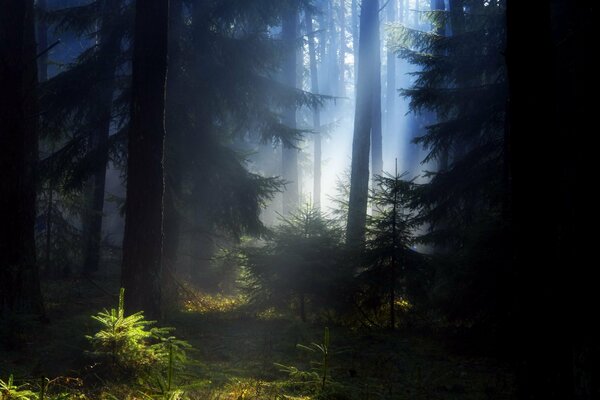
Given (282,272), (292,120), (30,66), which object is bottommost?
(282,272)

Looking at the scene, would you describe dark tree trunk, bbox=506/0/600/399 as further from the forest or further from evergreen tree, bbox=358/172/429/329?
evergreen tree, bbox=358/172/429/329

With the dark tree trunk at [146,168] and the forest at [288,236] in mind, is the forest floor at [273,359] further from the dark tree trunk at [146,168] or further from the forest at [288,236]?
the dark tree trunk at [146,168]

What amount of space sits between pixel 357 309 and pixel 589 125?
561 cm

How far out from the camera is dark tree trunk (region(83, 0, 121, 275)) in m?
12.8

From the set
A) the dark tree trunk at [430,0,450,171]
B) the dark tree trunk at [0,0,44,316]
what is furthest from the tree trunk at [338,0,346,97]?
the dark tree trunk at [0,0,44,316]

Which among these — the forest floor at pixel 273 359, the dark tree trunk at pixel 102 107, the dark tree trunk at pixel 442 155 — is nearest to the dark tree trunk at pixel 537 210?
the forest floor at pixel 273 359

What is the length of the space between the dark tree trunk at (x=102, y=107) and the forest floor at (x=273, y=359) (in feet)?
13.8

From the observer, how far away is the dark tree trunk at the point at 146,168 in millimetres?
8086

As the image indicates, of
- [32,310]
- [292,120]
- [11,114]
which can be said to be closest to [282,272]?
[32,310]

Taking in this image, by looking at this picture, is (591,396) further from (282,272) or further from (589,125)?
(282,272)

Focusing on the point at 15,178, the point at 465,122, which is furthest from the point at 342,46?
the point at 15,178

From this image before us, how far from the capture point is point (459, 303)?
8.65 meters

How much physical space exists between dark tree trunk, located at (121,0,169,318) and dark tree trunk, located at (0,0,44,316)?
1.72m

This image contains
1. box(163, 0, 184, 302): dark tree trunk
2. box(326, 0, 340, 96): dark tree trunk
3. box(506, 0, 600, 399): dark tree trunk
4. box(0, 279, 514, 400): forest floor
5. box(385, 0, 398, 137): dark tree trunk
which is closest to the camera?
box(506, 0, 600, 399): dark tree trunk
